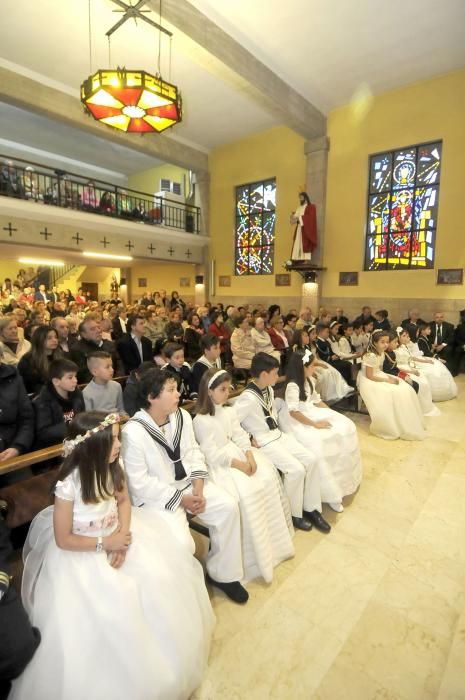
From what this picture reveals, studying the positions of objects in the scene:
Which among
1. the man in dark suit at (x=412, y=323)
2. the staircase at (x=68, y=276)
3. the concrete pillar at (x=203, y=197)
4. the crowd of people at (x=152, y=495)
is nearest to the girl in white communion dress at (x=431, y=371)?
the man in dark suit at (x=412, y=323)

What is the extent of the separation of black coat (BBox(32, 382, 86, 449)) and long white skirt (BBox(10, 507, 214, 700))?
3.16ft

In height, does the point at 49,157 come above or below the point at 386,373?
above

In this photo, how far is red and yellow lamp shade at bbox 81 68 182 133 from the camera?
4113 millimetres

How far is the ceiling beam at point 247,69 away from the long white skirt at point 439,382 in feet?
21.5

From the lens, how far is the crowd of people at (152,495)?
1.46 meters

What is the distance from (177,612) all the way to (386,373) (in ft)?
13.8

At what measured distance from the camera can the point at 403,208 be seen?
31.1 ft

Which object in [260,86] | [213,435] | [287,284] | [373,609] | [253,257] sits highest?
[260,86]

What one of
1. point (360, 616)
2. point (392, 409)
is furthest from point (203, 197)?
point (360, 616)

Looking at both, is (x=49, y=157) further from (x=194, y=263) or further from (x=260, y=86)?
(x=260, y=86)

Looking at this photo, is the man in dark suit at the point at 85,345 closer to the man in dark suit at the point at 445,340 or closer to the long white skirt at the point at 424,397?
the long white skirt at the point at 424,397

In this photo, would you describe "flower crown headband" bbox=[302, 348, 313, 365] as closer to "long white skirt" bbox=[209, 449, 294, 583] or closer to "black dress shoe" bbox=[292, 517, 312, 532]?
"long white skirt" bbox=[209, 449, 294, 583]

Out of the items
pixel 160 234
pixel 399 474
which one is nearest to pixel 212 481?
pixel 399 474

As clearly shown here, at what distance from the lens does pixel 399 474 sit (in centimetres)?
362
